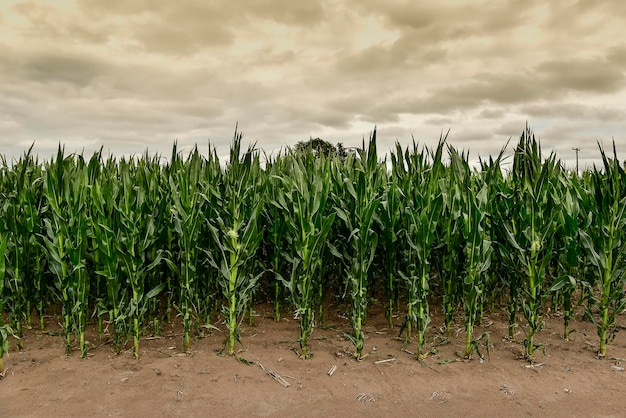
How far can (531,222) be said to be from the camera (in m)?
4.11

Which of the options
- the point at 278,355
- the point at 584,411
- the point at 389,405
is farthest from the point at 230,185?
the point at 584,411

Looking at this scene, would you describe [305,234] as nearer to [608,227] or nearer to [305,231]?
[305,231]

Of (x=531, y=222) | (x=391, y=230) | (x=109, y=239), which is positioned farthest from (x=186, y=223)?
(x=531, y=222)

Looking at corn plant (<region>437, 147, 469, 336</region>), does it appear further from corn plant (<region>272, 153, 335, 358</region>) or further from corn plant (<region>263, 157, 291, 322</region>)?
corn plant (<region>263, 157, 291, 322</region>)

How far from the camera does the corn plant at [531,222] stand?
4.11 meters

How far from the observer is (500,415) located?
3.50m

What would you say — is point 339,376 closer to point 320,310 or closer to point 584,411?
point 320,310

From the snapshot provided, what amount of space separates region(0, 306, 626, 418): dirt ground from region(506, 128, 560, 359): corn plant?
537mm

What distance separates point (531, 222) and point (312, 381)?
2230 mm

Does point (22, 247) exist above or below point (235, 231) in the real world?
below

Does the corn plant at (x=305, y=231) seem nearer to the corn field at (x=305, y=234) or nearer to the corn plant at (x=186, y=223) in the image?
the corn field at (x=305, y=234)

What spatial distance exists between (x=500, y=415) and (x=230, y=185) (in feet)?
8.84

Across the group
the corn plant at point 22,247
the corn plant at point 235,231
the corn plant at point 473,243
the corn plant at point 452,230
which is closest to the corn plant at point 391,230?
the corn plant at point 452,230

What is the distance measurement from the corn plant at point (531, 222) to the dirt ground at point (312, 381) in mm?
537
